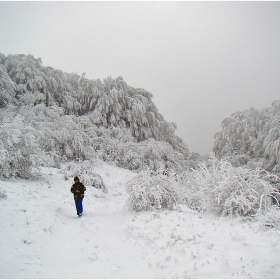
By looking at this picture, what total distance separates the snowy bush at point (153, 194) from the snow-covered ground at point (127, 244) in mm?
331

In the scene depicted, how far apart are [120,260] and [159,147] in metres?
15.7

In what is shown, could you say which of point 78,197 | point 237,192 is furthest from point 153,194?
point 237,192

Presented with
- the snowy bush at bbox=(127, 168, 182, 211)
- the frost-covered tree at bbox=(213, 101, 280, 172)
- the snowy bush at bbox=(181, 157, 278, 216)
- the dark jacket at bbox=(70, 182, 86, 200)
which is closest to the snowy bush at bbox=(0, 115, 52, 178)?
the dark jacket at bbox=(70, 182, 86, 200)

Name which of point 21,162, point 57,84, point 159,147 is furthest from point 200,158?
point 21,162

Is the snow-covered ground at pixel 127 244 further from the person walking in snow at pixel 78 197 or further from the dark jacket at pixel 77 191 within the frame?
the dark jacket at pixel 77 191

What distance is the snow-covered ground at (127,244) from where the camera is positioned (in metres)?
3.86

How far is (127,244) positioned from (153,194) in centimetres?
220

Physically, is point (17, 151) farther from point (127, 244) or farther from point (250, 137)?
point (250, 137)

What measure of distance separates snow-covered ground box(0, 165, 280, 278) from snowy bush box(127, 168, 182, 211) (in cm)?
33

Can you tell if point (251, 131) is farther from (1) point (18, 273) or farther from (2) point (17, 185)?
(1) point (18, 273)

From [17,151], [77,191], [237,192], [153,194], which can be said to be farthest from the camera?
[17,151]

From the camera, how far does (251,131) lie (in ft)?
61.0

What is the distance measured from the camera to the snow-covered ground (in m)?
3.86

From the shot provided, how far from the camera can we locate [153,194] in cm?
737
